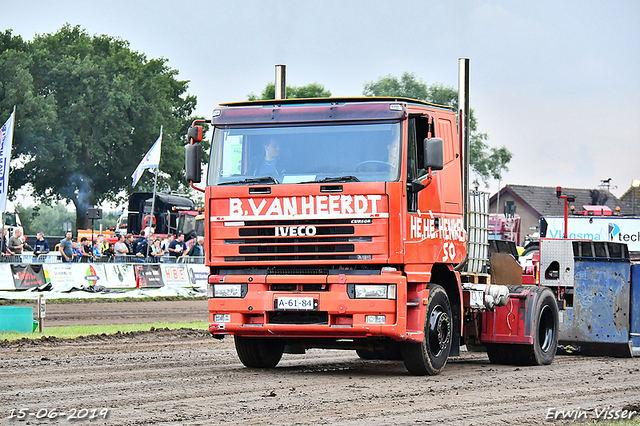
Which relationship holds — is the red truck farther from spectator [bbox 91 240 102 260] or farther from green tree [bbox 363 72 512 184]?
green tree [bbox 363 72 512 184]

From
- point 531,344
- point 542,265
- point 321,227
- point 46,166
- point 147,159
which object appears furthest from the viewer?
point 46,166

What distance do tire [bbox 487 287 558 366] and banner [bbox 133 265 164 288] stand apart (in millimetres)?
18287

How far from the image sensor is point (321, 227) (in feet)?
36.6

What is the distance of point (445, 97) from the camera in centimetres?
8694

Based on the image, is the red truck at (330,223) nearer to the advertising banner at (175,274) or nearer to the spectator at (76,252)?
the spectator at (76,252)

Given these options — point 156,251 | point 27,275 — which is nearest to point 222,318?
point 27,275

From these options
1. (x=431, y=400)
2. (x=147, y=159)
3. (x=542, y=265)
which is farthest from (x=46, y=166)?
(x=431, y=400)

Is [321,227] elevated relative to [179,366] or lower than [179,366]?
elevated

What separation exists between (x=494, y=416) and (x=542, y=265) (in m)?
6.49

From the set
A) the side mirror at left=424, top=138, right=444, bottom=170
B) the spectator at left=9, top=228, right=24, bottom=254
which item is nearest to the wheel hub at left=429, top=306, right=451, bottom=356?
the side mirror at left=424, top=138, right=444, bottom=170

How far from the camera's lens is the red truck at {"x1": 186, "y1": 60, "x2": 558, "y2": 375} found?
11039mm

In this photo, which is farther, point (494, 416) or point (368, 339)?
point (368, 339)

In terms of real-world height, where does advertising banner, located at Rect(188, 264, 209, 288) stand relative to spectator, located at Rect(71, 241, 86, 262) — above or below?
below

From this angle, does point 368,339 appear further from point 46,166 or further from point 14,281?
point 46,166
